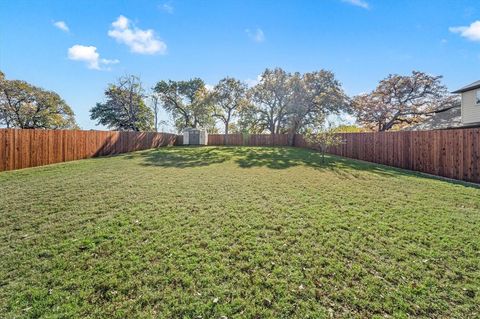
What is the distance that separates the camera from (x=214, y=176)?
8.30 meters

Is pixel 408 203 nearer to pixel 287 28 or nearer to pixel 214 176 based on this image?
pixel 214 176

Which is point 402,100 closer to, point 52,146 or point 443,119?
point 443,119

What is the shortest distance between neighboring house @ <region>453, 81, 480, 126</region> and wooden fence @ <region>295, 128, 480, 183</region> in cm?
597

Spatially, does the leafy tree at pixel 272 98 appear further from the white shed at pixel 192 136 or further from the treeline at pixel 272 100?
the white shed at pixel 192 136

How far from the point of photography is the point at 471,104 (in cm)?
1301

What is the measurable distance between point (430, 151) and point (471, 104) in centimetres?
747

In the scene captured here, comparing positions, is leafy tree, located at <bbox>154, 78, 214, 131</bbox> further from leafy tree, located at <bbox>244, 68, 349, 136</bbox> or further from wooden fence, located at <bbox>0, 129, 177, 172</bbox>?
wooden fence, located at <bbox>0, 129, 177, 172</bbox>

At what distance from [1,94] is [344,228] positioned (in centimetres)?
3346

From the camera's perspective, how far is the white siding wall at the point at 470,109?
12.7 metres

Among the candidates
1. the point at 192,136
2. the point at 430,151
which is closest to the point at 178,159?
the point at 430,151

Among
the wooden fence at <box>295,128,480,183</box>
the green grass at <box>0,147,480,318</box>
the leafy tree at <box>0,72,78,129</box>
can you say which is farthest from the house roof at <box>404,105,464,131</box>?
the leafy tree at <box>0,72,78,129</box>

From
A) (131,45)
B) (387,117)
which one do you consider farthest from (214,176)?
(387,117)

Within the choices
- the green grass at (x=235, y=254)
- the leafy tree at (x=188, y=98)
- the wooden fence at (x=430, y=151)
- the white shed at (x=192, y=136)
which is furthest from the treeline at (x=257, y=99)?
the green grass at (x=235, y=254)

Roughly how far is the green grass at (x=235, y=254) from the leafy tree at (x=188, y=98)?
2215 centimetres
